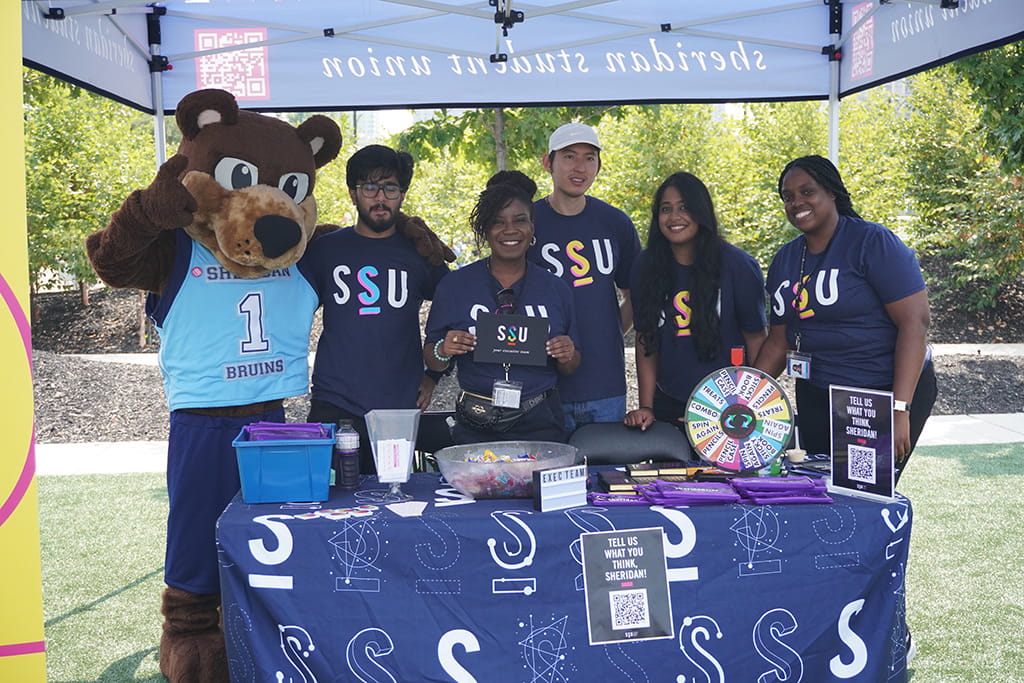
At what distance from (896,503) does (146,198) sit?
7.79 feet

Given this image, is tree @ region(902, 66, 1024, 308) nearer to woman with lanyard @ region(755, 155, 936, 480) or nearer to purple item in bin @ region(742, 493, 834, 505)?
woman with lanyard @ region(755, 155, 936, 480)

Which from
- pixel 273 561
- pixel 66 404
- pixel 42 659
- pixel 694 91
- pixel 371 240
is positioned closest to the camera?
pixel 42 659

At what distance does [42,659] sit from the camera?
7.21 ft

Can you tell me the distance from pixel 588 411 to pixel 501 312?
0.66 metres

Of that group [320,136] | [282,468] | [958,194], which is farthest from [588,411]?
[958,194]

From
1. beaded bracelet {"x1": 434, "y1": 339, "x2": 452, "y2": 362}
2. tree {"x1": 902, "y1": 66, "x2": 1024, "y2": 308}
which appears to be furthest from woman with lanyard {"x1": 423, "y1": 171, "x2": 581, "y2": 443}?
tree {"x1": 902, "y1": 66, "x2": 1024, "y2": 308}

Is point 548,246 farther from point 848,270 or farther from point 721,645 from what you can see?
point 721,645

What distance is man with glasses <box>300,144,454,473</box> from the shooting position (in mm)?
3211

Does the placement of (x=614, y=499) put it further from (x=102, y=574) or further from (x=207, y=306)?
(x=102, y=574)

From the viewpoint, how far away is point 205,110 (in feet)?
9.84

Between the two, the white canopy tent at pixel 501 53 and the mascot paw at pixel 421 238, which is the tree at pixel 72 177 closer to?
the white canopy tent at pixel 501 53

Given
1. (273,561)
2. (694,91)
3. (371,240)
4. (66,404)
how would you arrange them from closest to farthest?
1. (273,561)
2. (371,240)
3. (694,91)
4. (66,404)

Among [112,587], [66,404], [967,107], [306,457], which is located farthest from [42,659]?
[967,107]

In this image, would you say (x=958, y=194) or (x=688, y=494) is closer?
(x=688, y=494)
